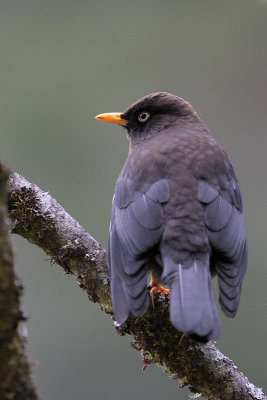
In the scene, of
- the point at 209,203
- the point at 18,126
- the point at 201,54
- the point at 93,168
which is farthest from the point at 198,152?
the point at 201,54

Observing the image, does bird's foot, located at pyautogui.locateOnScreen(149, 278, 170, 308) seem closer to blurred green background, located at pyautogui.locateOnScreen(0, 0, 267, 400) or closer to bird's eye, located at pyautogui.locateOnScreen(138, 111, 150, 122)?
bird's eye, located at pyautogui.locateOnScreen(138, 111, 150, 122)

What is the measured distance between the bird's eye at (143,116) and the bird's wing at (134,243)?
4.43ft

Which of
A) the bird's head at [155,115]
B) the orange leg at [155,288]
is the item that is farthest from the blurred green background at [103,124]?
the orange leg at [155,288]

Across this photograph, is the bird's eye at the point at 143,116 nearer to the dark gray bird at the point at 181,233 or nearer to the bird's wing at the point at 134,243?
the dark gray bird at the point at 181,233

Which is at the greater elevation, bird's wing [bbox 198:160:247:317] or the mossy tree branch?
bird's wing [bbox 198:160:247:317]

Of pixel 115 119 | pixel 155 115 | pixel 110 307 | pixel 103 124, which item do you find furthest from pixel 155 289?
pixel 103 124

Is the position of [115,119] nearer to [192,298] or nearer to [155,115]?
[155,115]

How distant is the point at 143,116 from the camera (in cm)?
536

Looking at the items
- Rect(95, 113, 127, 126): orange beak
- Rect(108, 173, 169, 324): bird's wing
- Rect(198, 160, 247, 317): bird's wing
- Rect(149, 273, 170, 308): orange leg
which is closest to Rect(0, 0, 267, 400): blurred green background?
Rect(95, 113, 127, 126): orange beak

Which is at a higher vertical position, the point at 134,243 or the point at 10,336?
the point at 134,243

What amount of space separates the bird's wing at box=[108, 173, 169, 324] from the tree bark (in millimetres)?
1607

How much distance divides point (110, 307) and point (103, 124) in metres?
6.95

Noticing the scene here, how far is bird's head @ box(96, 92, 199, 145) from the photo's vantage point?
208 inches

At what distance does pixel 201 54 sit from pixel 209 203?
27.1ft
